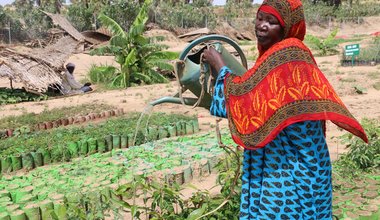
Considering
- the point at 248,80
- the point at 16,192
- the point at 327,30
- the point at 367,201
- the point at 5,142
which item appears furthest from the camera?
the point at 327,30

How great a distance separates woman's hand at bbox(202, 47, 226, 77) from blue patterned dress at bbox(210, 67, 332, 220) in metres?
0.03

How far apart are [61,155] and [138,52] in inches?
251

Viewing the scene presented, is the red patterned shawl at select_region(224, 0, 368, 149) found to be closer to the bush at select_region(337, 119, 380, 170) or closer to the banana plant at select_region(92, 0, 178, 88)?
the bush at select_region(337, 119, 380, 170)

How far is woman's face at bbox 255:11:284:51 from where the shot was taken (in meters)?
1.54

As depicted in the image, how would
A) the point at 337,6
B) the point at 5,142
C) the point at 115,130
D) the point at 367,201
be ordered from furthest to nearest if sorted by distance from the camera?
the point at 337,6 → the point at 115,130 → the point at 5,142 → the point at 367,201

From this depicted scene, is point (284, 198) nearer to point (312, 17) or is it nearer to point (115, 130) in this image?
point (115, 130)

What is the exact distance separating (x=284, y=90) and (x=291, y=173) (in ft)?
1.05

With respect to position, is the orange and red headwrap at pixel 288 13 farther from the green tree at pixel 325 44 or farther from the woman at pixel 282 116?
the green tree at pixel 325 44

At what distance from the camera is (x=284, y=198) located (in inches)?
63.9

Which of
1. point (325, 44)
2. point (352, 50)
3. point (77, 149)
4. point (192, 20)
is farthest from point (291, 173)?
point (192, 20)

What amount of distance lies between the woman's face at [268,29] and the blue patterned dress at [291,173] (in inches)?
7.4

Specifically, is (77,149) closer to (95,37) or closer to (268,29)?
(268,29)

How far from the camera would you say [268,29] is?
1553 mm

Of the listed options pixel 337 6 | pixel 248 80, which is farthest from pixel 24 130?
pixel 337 6
